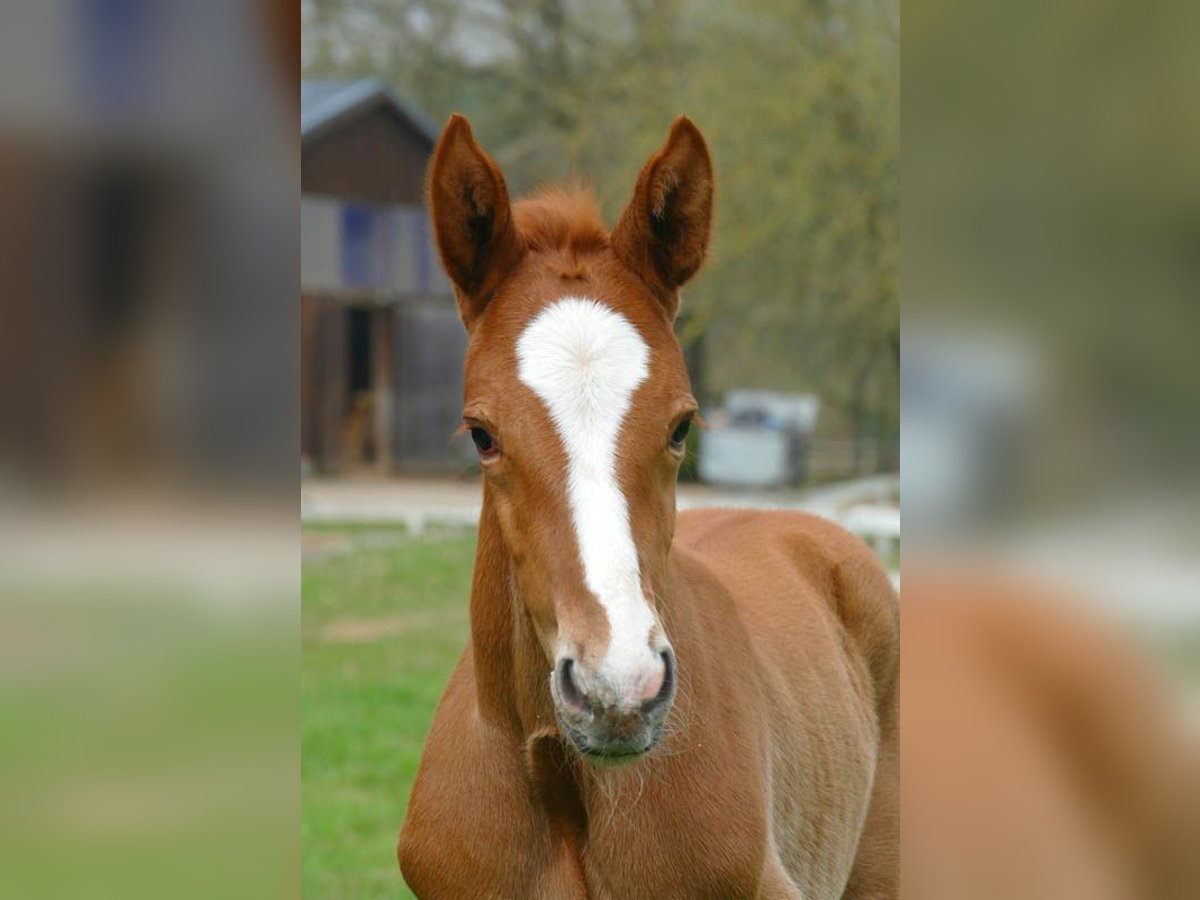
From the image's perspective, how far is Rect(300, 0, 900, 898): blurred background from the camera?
Answer: 62.9 feet

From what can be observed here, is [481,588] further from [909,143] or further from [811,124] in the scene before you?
[811,124]

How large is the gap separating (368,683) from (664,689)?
690 centimetres

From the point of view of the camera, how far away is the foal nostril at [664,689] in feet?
7.37

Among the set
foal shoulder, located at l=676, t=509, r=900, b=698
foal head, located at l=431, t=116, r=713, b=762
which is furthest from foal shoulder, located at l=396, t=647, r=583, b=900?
foal shoulder, located at l=676, t=509, r=900, b=698

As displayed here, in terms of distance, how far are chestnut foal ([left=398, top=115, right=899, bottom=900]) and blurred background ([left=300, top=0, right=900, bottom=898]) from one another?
1050cm

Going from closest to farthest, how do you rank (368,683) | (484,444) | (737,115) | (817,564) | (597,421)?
(597,421)
(484,444)
(817,564)
(368,683)
(737,115)

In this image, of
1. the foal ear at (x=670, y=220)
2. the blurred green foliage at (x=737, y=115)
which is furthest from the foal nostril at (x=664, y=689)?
the blurred green foliage at (x=737, y=115)

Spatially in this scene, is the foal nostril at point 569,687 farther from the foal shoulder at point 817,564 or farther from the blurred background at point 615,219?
the blurred background at point 615,219

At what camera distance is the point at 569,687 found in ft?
7.64

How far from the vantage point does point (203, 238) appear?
1116 mm

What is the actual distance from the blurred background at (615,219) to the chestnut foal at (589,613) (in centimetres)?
1050

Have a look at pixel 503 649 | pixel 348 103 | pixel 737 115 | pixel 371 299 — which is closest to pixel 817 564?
pixel 503 649

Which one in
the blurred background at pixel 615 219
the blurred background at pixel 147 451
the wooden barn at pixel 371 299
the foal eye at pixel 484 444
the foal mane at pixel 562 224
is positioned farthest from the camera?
the wooden barn at pixel 371 299

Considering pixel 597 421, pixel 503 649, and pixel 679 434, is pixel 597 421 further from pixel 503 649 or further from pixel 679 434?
pixel 503 649
